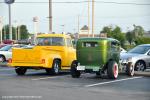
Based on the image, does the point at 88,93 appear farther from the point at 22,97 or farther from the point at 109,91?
the point at 22,97

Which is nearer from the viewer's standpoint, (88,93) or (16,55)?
(88,93)

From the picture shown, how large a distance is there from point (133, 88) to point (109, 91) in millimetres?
1192

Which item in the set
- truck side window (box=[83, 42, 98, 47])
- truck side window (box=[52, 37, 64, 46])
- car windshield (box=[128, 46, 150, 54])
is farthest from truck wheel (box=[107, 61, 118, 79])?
car windshield (box=[128, 46, 150, 54])

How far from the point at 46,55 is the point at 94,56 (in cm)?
231

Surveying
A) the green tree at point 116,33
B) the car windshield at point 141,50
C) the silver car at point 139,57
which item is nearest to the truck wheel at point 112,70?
the silver car at point 139,57

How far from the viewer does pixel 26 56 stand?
696 inches

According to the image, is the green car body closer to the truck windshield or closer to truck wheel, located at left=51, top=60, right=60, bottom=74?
truck wheel, located at left=51, top=60, right=60, bottom=74

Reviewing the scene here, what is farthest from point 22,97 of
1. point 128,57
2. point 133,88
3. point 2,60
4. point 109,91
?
point 2,60

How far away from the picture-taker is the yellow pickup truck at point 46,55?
57.4ft

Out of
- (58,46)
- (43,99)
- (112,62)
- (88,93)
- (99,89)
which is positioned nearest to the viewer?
(43,99)

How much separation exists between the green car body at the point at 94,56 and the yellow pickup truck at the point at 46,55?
4.90ft

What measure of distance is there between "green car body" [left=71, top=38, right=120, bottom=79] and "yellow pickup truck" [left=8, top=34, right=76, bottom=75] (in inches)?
58.8

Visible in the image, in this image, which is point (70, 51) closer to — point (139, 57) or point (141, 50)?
point (139, 57)

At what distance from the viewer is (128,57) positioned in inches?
739
